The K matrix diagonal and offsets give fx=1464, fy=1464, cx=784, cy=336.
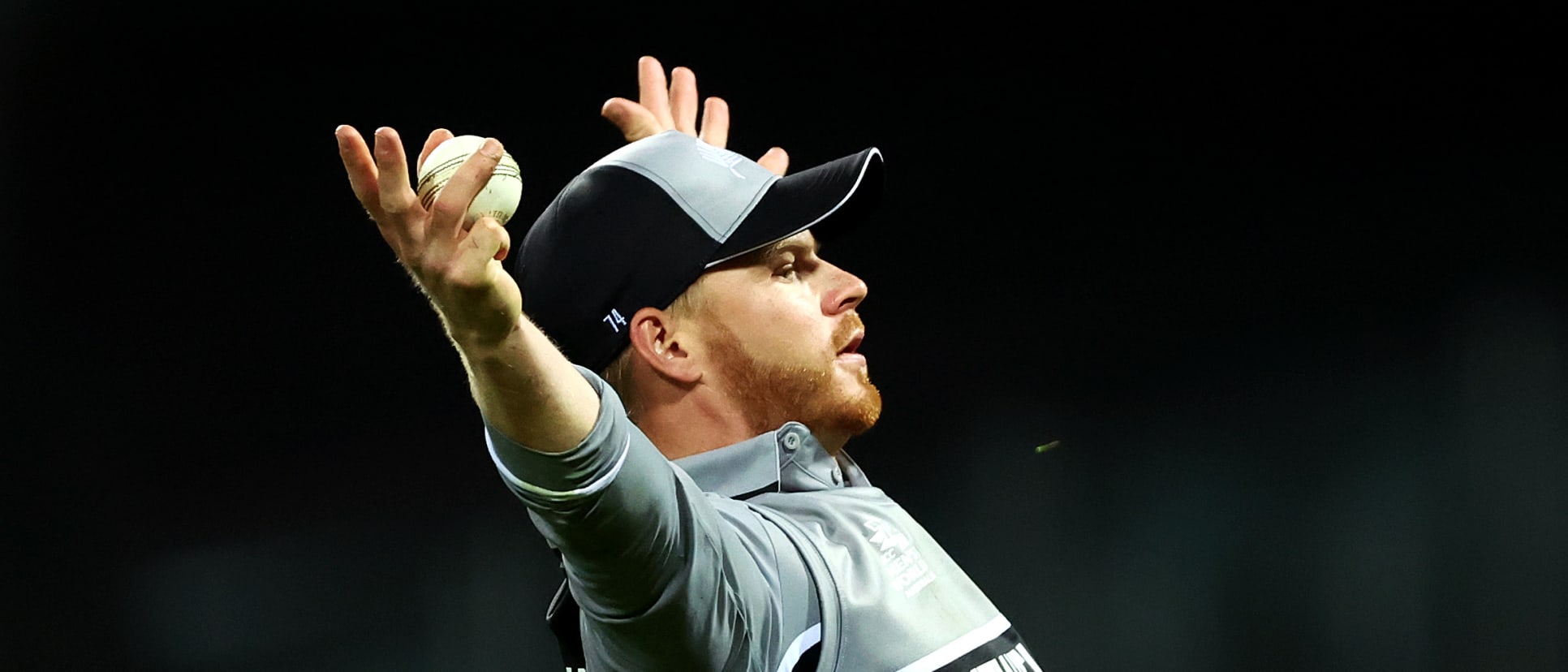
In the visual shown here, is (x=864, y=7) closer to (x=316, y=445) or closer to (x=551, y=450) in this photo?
(x=316, y=445)

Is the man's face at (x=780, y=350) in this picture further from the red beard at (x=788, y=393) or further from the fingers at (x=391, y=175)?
the fingers at (x=391, y=175)

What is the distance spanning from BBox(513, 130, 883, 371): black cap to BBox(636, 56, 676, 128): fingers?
0.27m

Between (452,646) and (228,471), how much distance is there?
44 cm

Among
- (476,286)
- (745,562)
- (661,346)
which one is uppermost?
(476,286)

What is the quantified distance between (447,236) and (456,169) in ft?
0.55

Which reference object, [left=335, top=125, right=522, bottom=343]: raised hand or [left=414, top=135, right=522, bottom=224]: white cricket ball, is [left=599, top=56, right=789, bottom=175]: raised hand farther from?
[left=335, top=125, right=522, bottom=343]: raised hand

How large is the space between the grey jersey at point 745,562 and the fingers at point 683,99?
46cm

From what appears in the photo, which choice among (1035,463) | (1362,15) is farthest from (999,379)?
(1362,15)

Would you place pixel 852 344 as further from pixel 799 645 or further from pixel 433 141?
pixel 433 141

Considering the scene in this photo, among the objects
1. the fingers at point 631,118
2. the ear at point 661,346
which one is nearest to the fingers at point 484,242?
the ear at point 661,346

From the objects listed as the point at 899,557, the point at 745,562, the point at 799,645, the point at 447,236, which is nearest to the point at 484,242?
the point at 447,236

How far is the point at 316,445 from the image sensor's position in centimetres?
231

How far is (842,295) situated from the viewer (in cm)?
129

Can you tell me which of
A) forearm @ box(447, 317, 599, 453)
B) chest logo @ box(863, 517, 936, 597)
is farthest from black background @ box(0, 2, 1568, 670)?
forearm @ box(447, 317, 599, 453)
